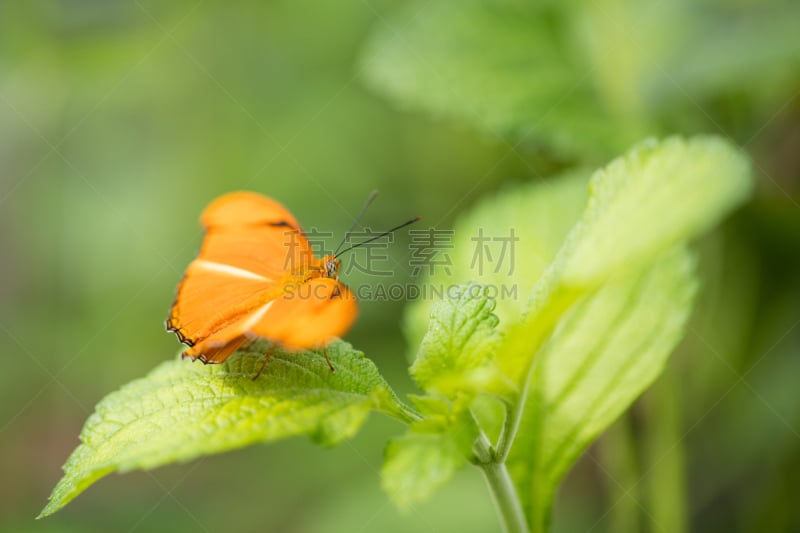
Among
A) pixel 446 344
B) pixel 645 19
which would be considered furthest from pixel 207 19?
pixel 446 344

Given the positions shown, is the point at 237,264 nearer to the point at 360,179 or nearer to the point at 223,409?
the point at 223,409

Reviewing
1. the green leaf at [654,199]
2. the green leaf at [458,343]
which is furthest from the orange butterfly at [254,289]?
the green leaf at [654,199]

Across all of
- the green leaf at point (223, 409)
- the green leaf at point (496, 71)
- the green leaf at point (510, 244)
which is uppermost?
the green leaf at point (496, 71)

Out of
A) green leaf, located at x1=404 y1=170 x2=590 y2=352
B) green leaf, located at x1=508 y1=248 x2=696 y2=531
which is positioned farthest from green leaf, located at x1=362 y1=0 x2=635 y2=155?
green leaf, located at x1=508 y1=248 x2=696 y2=531

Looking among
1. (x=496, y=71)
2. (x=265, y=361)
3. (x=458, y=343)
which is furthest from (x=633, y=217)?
(x=496, y=71)

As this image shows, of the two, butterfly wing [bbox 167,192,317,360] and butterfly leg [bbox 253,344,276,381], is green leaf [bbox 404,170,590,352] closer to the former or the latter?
butterfly wing [bbox 167,192,317,360]

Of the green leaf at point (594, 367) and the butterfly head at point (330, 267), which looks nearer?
the green leaf at point (594, 367)

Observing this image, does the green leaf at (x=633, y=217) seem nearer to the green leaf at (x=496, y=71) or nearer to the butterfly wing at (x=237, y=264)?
the butterfly wing at (x=237, y=264)
